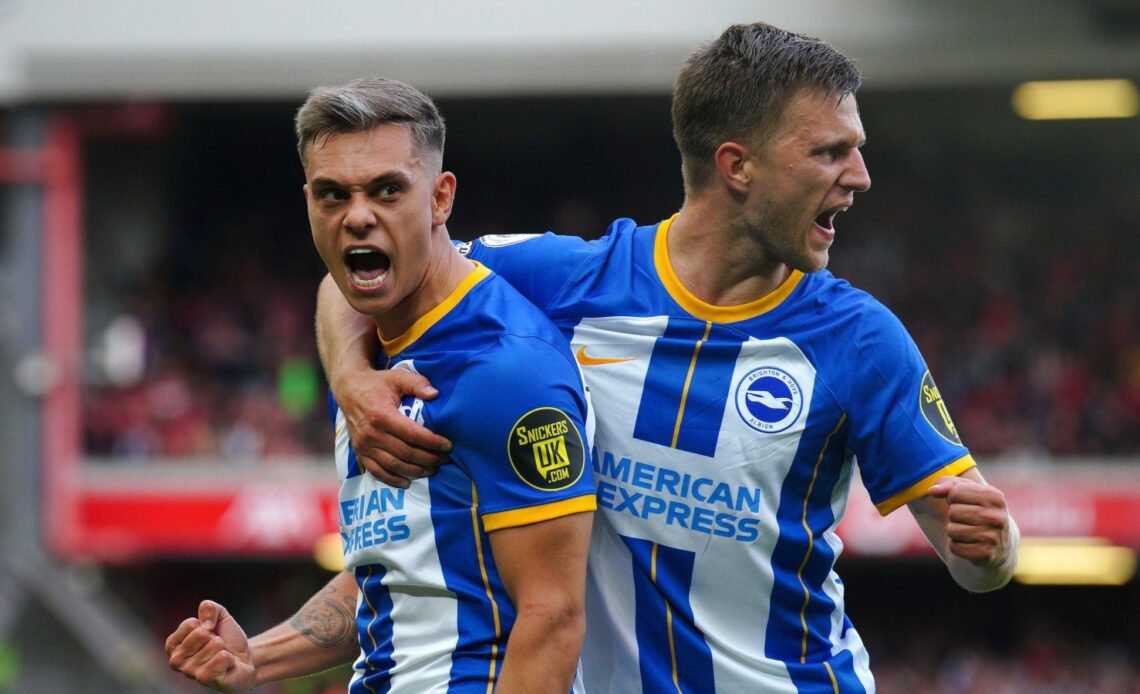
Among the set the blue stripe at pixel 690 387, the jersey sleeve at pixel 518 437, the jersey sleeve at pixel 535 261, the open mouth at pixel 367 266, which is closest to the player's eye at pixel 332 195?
the open mouth at pixel 367 266

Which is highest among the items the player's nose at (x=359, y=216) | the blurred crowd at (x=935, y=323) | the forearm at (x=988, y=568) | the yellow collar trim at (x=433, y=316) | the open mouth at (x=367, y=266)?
the player's nose at (x=359, y=216)

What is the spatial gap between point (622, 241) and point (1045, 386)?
1368 centimetres

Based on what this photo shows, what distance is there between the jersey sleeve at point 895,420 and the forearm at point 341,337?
39.4 inches

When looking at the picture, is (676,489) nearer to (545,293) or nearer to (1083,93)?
(545,293)

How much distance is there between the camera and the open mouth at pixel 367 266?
306 centimetres

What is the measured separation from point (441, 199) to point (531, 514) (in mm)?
670

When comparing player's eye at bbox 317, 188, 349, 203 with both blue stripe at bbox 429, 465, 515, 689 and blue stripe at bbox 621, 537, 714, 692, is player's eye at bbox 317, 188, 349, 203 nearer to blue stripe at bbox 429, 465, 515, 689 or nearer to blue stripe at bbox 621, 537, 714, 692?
blue stripe at bbox 429, 465, 515, 689

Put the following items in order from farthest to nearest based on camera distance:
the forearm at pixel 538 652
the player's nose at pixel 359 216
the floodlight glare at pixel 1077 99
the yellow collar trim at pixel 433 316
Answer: the floodlight glare at pixel 1077 99 < the yellow collar trim at pixel 433 316 < the player's nose at pixel 359 216 < the forearm at pixel 538 652

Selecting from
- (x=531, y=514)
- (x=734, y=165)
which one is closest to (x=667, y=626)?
(x=531, y=514)

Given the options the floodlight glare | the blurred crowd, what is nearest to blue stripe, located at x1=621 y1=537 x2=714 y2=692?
the blurred crowd

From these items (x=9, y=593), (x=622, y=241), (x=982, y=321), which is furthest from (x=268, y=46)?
(x=622, y=241)

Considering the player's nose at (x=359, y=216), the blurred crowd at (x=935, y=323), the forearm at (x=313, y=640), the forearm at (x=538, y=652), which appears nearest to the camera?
the forearm at (x=538, y=652)

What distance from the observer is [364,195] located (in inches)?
120

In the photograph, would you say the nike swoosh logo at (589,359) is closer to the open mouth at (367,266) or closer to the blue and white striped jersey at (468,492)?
the blue and white striped jersey at (468,492)
